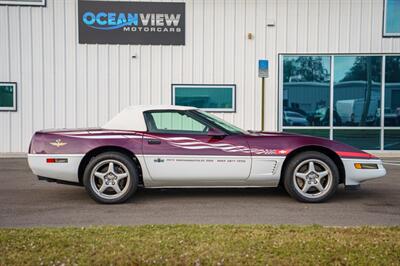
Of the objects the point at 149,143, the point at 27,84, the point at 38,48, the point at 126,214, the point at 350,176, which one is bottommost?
the point at 126,214

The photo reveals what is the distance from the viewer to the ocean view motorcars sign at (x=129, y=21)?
11.5 metres

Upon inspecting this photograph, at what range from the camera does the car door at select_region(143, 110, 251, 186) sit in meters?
5.69

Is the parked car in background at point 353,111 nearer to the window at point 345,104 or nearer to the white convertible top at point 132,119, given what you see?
the window at point 345,104

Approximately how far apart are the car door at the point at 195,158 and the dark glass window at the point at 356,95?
701cm

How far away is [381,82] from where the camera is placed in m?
11.9

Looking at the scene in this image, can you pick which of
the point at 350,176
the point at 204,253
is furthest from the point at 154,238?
the point at 350,176

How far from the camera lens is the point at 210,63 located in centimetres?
1167

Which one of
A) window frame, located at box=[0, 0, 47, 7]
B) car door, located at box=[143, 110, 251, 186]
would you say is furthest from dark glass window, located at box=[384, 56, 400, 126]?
window frame, located at box=[0, 0, 47, 7]

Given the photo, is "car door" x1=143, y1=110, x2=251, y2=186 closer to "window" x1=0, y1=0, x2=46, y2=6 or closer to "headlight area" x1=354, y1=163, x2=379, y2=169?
"headlight area" x1=354, y1=163, x2=379, y2=169

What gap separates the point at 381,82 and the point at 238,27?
429cm

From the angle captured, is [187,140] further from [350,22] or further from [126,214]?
[350,22]

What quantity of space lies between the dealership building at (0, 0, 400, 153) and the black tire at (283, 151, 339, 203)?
236 inches

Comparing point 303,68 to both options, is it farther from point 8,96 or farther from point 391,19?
point 8,96

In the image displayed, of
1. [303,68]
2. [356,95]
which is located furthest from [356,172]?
[356,95]
